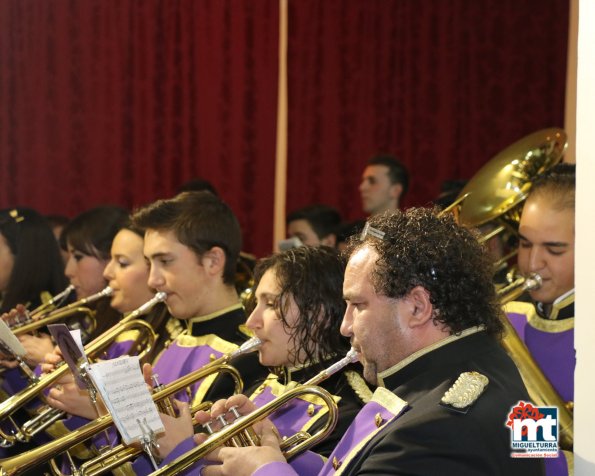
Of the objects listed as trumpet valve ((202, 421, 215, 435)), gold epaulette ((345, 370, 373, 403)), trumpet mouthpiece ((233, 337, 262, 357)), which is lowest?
trumpet valve ((202, 421, 215, 435))

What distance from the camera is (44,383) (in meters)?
3.25

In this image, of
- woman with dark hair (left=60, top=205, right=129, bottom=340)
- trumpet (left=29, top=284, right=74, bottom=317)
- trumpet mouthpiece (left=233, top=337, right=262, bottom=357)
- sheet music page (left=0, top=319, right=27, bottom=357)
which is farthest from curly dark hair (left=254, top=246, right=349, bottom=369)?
trumpet (left=29, top=284, right=74, bottom=317)

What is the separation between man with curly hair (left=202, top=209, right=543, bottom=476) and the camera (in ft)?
5.93

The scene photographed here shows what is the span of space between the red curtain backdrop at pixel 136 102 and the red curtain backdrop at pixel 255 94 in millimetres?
10

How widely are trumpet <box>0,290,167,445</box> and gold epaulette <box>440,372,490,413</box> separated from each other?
1.79 metres

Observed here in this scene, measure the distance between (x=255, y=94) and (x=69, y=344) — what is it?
208 inches

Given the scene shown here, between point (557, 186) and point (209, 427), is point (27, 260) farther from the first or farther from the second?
point (557, 186)

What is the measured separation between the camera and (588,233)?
197cm

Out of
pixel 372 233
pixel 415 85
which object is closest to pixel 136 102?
pixel 415 85

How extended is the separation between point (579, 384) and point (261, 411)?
770 mm

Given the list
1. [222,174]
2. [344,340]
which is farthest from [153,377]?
[222,174]

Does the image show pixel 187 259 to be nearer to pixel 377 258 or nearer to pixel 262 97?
pixel 377 258

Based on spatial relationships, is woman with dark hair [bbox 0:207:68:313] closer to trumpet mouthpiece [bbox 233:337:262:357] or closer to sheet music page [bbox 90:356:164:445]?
trumpet mouthpiece [bbox 233:337:262:357]

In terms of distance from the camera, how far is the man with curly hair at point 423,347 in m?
1.81
